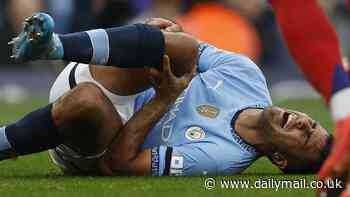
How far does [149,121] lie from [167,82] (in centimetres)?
21

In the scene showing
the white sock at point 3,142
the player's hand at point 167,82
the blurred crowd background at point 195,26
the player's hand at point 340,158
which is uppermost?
the player's hand at point 340,158

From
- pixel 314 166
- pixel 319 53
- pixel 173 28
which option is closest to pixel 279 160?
pixel 314 166

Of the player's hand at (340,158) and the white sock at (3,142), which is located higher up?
the player's hand at (340,158)

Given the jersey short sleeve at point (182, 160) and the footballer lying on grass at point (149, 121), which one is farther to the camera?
the jersey short sleeve at point (182, 160)

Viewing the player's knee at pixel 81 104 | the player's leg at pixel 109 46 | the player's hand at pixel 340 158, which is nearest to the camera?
the player's hand at pixel 340 158

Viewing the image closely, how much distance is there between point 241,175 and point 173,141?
40cm

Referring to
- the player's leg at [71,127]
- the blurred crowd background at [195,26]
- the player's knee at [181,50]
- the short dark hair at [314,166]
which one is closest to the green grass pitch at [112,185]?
the short dark hair at [314,166]

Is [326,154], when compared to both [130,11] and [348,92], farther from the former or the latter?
[130,11]

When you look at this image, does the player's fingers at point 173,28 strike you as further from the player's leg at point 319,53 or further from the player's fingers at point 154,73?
the player's leg at point 319,53

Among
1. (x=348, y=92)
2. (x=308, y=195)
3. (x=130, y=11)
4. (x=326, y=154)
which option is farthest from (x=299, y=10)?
(x=130, y=11)

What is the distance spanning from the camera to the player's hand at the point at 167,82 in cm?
657

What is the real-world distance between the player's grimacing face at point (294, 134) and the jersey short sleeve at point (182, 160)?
310 mm

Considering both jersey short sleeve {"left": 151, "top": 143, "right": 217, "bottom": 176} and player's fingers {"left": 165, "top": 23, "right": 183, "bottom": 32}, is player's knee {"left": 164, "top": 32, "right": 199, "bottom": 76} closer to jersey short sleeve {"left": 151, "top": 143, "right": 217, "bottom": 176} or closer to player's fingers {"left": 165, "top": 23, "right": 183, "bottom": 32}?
player's fingers {"left": 165, "top": 23, "right": 183, "bottom": 32}

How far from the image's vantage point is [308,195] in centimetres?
608
